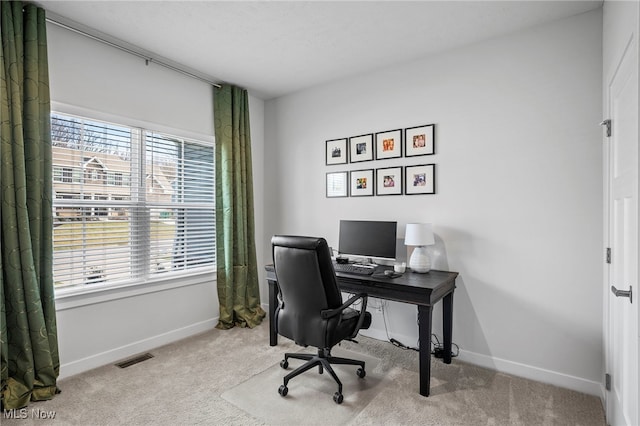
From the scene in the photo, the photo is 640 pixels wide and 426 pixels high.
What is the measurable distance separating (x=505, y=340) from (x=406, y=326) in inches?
32.0

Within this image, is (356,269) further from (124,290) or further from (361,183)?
(124,290)

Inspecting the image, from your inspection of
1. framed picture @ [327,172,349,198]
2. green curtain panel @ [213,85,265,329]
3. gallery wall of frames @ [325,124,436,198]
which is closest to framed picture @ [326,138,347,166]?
gallery wall of frames @ [325,124,436,198]

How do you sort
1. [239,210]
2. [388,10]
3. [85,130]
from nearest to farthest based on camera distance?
[388,10]
[85,130]
[239,210]

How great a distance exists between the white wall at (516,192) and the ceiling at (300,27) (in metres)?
0.22

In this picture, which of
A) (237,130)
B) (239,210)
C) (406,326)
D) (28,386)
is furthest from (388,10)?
(28,386)

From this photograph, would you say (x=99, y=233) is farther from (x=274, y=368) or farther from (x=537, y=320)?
(x=537, y=320)

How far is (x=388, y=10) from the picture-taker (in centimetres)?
235

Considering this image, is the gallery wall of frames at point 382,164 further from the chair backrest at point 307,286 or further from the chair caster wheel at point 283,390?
the chair caster wheel at point 283,390

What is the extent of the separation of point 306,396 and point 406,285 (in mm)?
1009

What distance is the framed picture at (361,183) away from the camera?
338cm

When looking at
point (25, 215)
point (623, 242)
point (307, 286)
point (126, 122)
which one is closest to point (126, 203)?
point (126, 122)

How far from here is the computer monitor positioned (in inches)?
118

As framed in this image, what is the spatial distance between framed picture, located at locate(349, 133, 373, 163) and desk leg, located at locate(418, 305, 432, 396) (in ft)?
5.31

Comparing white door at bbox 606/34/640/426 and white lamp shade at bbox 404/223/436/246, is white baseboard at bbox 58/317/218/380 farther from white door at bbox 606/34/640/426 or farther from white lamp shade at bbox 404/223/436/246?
white door at bbox 606/34/640/426
